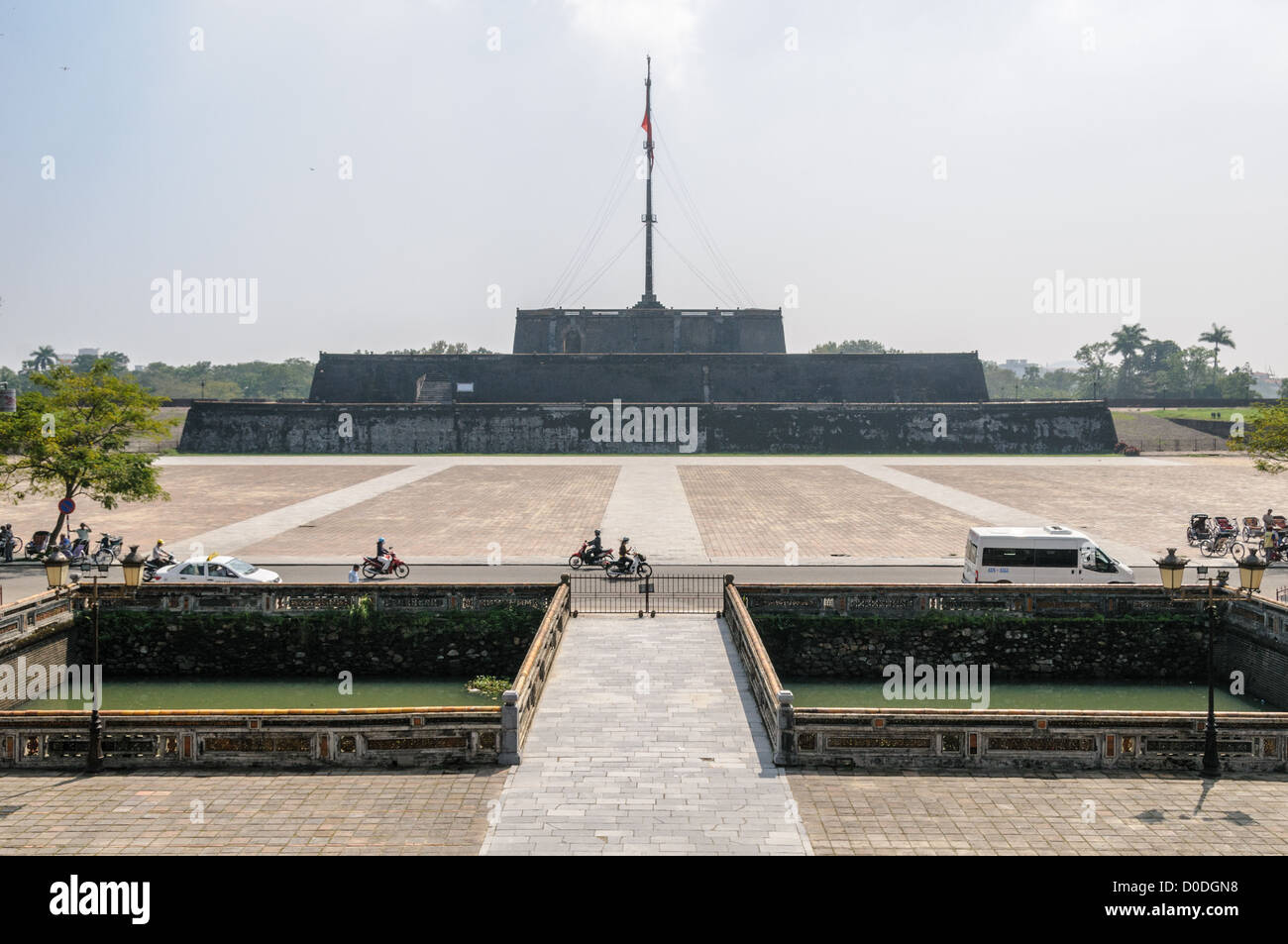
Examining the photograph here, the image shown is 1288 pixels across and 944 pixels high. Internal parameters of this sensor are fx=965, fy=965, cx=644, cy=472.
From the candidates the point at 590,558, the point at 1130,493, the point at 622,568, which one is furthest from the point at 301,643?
the point at 1130,493

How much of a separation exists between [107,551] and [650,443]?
107ft

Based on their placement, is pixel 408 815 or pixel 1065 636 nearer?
pixel 408 815

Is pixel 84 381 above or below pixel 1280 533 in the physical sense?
above

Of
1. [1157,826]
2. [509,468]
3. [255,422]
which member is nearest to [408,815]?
[1157,826]

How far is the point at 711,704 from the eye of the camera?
11.5 metres

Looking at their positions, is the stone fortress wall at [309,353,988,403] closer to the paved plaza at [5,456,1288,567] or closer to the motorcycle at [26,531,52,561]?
the paved plaza at [5,456,1288,567]

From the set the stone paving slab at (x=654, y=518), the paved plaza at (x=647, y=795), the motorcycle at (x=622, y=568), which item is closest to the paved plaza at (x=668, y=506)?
the stone paving slab at (x=654, y=518)

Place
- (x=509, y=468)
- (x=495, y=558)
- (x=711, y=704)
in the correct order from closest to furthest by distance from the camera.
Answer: (x=711, y=704)
(x=495, y=558)
(x=509, y=468)

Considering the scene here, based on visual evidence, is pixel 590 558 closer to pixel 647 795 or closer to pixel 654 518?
pixel 654 518

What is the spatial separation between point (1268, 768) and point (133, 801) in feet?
36.8

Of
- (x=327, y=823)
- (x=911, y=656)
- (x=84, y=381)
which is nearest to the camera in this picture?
(x=327, y=823)

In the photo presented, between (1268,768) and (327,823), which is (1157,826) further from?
(327,823)

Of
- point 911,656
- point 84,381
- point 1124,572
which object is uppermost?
point 84,381

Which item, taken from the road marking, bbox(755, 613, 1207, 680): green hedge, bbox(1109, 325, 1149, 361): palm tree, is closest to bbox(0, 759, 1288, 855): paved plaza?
bbox(755, 613, 1207, 680): green hedge
